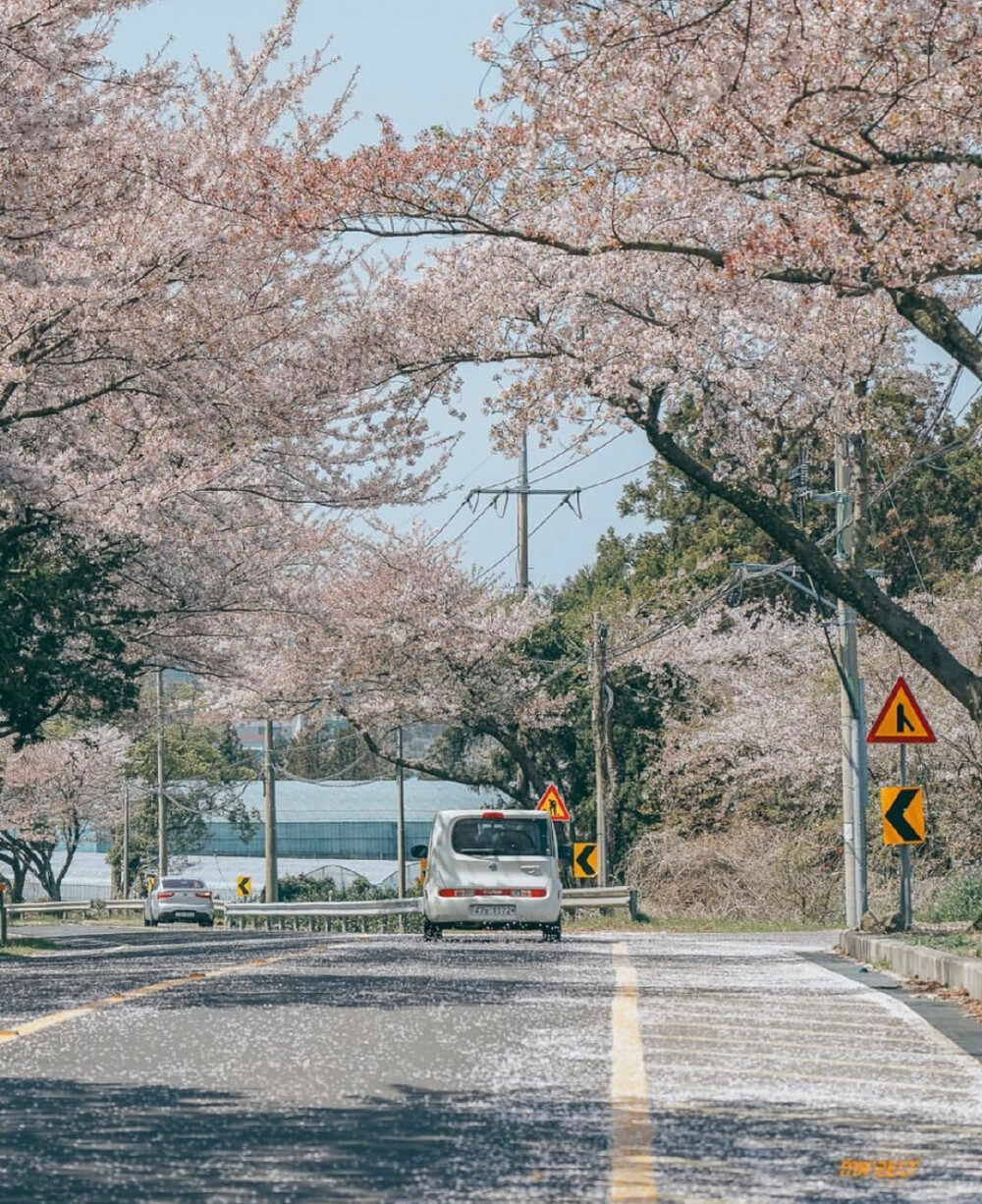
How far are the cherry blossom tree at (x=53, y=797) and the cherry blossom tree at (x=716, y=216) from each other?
183 ft

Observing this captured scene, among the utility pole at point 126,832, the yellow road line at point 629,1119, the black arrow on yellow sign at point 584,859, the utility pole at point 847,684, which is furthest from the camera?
the utility pole at point 126,832

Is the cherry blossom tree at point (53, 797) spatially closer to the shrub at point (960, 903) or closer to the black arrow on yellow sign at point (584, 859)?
the black arrow on yellow sign at point (584, 859)

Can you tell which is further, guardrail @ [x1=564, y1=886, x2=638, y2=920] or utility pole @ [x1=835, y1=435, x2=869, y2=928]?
guardrail @ [x1=564, y1=886, x2=638, y2=920]

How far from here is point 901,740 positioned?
20406 millimetres

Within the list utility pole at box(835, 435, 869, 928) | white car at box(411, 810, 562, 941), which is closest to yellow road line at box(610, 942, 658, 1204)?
white car at box(411, 810, 562, 941)

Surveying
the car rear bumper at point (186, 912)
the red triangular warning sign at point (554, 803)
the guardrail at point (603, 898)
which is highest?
the red triangular warning sign at point (554, 803)

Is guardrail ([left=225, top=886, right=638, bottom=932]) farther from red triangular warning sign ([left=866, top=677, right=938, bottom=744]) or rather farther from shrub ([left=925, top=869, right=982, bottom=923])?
red triangular warning sign ([left=866, top=677, right=938, bottom=744])

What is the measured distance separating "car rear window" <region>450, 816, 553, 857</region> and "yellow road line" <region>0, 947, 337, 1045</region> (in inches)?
212

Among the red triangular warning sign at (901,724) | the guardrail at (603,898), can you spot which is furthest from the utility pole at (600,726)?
the red triangular warning sign at (901,724)

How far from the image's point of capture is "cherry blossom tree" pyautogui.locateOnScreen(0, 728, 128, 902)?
78.6 metres

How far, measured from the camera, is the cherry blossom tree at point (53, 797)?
78.6 m

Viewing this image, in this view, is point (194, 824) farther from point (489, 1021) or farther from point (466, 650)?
point (489, 1021)

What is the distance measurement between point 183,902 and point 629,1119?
47925 mm

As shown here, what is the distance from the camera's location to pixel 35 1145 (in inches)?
269
